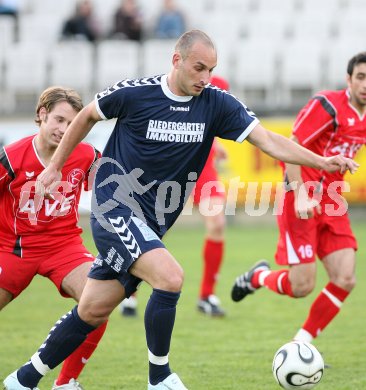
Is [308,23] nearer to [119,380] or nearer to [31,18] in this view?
[31,18]

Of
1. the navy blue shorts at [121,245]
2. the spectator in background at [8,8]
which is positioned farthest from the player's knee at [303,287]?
the spectator in background at [8,8]

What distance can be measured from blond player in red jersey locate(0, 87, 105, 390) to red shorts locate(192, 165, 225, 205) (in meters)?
3.26

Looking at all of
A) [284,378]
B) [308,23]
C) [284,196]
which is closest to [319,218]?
[284,196]

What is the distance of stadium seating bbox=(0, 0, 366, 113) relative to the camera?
55.2ft

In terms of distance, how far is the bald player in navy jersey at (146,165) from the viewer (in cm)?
502

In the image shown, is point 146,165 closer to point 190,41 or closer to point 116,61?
point 190,41

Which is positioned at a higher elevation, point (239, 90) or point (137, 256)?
point (137, 256)

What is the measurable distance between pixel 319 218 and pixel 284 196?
0.32m

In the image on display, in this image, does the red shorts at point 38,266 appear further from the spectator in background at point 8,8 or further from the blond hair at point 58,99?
the spectator in background at point 8,8

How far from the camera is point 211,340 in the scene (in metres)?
7.52

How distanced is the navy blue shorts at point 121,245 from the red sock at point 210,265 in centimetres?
388

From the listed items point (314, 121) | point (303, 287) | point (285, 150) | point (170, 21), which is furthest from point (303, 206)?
point (170, 21)

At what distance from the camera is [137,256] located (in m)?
4.94

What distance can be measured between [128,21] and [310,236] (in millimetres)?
11451
